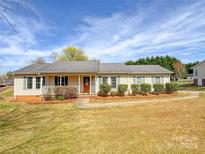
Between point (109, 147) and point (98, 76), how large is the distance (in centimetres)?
1503

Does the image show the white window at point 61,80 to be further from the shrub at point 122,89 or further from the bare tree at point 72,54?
the bare tree at point 72,54

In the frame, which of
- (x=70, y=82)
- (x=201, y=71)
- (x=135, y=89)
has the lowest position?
(x=135, y=89)

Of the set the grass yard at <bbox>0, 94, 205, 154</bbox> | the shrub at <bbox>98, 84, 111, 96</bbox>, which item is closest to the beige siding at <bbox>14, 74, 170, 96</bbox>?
the shrub at <bbox>98, 84, 111, 96</bbox>

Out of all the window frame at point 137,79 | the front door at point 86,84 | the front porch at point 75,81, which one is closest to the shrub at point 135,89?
Result: the window frame at point 137,79

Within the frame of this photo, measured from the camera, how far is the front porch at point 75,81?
2014cm

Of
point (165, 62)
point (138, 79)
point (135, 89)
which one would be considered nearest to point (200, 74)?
point (165, 62)

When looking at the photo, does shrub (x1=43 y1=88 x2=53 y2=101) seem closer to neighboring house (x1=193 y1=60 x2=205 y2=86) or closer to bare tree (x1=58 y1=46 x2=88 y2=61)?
neighboring house (x1=193 y1=60 x2=205 y2=86)

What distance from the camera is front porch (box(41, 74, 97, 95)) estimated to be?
20.1 metres

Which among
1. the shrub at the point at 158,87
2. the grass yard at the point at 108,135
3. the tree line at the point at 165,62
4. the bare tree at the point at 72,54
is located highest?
the bare tree at the point at 72,54

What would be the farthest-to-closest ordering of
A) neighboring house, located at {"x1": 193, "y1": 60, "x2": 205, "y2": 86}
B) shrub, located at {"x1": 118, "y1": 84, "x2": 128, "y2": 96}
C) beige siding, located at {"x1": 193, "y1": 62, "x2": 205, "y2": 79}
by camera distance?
neighboring house, located at {"x1": 193, "y1": 60, "x2": 205, "y2": 86} < beige siding, located at {"x1": 193, "y1": 62, "x2": 205, "y2": 79} < shrub, located at {"x1": 118, "y1": 84, "x2": 128, "y2": 96}

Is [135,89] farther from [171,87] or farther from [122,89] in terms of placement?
[171,87]

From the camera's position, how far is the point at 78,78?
2009 cm

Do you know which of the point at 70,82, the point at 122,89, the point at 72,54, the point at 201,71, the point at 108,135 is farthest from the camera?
the point at 72,54

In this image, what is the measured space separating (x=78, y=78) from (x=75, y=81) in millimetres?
772
